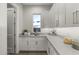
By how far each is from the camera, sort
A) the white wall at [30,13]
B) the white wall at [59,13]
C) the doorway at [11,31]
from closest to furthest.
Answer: the white wall at [59,13] → the doorway at [11,31] → the white wall at [30,13]

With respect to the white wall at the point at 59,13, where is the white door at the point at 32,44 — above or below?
below

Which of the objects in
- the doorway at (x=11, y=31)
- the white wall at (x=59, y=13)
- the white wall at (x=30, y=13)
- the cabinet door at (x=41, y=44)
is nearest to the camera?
the white wall at (x=59, y=13)

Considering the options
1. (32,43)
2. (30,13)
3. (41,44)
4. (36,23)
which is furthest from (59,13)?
(30,13)

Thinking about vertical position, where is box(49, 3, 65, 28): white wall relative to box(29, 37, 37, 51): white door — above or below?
above

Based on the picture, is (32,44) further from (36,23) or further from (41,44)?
(36,23)

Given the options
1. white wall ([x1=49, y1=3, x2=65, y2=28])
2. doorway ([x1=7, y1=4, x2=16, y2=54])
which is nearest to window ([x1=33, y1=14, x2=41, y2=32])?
doorway ([x1=7, y1=4, x2=16, y2=54])

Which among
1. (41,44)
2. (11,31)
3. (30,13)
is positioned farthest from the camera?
(30,13)

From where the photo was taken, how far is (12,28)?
4586 millimetres

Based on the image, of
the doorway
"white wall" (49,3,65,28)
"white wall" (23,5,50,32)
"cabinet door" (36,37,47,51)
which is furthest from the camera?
"white wall" (23,5,50,32)

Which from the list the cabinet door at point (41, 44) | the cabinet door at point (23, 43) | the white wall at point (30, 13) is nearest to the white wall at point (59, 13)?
the cabinet door at point (41, 44)

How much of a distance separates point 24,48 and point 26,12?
6.24ft

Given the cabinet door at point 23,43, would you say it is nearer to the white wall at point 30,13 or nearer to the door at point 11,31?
the door at point 11,31

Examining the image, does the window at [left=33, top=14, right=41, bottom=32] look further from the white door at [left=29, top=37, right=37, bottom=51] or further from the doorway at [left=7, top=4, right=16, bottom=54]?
the doorway at [left=7, top=4, right=16, bottom=54]
